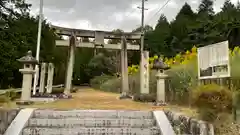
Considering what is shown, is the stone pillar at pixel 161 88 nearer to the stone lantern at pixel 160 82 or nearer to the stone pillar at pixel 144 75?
the stone lantern at pixel 160 82

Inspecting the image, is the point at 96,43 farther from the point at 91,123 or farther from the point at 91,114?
the point at 91,123

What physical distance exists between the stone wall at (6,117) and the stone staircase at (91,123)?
0.37 m

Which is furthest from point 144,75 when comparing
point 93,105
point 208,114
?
point 208,114

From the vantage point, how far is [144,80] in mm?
13141

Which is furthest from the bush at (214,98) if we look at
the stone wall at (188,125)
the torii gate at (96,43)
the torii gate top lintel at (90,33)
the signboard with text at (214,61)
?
the torii gate top lintel at (90,33)

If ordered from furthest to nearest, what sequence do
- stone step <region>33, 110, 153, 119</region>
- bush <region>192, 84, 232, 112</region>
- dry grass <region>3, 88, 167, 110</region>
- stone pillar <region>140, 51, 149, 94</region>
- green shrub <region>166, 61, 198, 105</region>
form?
stone pillar <region>140, 51, 149, 94</region>, green shrub <region>166, 61, 198, 105</region>, dry grass <region>3, 88, 167, 110</region>, stone step <region>33, 110, 153, 119</region>, bush <region>192, 84, 232, 112</region>

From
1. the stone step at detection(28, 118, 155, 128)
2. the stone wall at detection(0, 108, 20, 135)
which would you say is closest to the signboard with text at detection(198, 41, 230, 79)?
the stone step at detection(28, 118, 155, 128)

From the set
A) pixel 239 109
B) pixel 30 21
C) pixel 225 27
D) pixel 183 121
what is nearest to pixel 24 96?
pixel 183 121

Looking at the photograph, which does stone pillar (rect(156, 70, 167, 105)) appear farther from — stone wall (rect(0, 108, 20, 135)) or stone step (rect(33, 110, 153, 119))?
stone wall (rect(0, 108, 20, 135))

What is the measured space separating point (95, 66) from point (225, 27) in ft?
50.2

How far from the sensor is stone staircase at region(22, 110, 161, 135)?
6406mm

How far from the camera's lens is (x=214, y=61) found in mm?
7699

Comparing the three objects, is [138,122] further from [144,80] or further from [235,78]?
[144,80]

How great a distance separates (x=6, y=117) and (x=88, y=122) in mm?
1612
